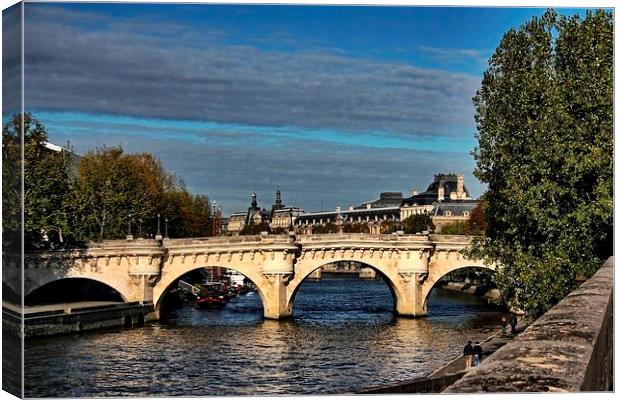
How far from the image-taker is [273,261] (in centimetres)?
4347

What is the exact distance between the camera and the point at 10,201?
13773 millimetres

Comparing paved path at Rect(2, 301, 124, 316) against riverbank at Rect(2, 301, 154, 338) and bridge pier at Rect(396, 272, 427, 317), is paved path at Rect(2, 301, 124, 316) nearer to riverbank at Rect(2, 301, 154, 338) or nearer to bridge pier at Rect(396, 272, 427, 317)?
riverbank at Rect(2, 301, 154, 338)

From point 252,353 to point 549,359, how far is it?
2425 centimetres

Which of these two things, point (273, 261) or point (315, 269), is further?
point (315, 269)

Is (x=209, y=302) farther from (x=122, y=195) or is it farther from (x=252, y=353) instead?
(x=252, y=353)

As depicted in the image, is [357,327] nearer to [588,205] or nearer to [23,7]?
[588,205]

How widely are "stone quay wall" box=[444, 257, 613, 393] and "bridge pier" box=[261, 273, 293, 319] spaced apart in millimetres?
32286

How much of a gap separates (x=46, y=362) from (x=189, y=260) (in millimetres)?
15418

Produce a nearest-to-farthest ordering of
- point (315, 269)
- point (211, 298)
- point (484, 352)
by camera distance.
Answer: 1. point (484, 352)
2. point (315, 269)
3. point (211, 298)

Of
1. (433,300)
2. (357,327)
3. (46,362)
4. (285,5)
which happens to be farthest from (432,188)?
(285,5)

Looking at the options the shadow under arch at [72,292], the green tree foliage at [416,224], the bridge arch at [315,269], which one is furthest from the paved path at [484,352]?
the green tree foliage at [416,224]

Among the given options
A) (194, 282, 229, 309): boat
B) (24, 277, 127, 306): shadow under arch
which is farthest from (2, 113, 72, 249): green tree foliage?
(194, 282, 229, 309): boat

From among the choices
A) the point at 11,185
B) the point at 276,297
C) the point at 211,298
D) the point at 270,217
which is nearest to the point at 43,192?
the point at 270,217

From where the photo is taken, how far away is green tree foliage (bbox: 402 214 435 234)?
79.8 meters
